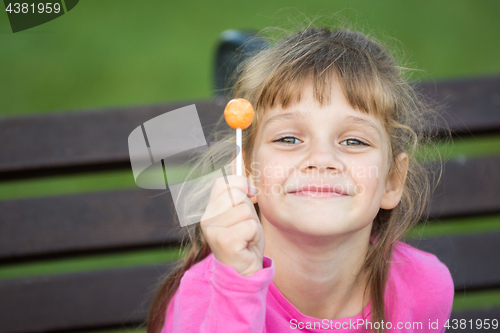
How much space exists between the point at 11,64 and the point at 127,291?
2329 mm

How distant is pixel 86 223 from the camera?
192cm

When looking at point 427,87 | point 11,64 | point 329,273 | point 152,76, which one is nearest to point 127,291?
point 329,273

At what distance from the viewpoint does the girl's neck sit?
1444 millimetres

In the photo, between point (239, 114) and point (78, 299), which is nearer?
point (239, 114)

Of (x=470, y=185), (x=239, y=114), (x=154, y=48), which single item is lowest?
(x=470, y=185)

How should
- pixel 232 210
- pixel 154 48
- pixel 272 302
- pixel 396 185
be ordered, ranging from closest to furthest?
pixel 232 210, pixel 272 302, pixel 396 185, pixel 154 48

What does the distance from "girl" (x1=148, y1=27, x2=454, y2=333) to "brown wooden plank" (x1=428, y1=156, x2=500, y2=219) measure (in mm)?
365

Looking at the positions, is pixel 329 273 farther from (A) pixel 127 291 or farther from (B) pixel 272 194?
(A) pixel 127 291

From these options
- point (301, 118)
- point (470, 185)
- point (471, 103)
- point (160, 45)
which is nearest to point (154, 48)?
point (160, 45)

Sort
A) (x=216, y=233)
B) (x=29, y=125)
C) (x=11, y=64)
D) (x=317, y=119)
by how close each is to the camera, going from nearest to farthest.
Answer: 1. (x=216, y=233)
2. (x=317, y=119)
3. (x=29, y=125)
4. (x=11, y=64)

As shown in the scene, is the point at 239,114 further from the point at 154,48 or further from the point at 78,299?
the point at 154,48

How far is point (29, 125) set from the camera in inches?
74.2

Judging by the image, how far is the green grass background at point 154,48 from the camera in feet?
11.2

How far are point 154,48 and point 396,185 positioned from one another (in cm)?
271
